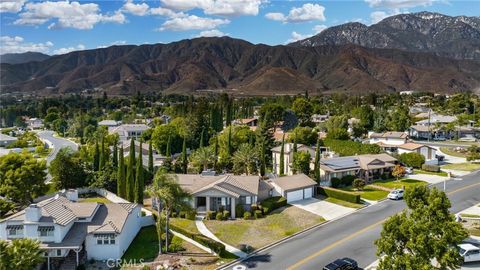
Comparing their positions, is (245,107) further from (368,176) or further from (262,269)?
(262,269)

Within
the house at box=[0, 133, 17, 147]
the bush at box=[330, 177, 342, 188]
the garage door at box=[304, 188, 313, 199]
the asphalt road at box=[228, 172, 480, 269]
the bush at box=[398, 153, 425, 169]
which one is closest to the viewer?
the asphalt road at box=[228, 172, 480, 269]

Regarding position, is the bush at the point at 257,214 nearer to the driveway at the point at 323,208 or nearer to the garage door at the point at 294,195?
the driveway at the point at 323,208

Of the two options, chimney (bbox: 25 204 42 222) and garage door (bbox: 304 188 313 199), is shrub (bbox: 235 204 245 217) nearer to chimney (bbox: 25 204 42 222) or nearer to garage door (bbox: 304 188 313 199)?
garage door (bbox: 304 188 313 199)

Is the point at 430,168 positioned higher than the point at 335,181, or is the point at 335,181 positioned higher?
the point at 430,168

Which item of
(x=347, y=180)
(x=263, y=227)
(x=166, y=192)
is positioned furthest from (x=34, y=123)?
(x=166, y=192)

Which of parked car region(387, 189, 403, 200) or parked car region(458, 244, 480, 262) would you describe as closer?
parked car region(458, 244, 480, 262)

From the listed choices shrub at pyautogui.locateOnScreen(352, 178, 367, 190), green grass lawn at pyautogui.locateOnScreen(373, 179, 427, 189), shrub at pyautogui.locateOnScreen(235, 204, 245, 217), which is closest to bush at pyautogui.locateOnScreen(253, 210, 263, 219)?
shrub at pyautogui.locateOnScreen(235, 204, 245, 217)

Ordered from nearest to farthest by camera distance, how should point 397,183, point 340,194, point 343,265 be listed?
point 343,265, point 340,194, point 397,183

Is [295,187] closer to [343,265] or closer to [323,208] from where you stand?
[323,208]

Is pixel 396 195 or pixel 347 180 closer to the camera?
pixel 396 195
